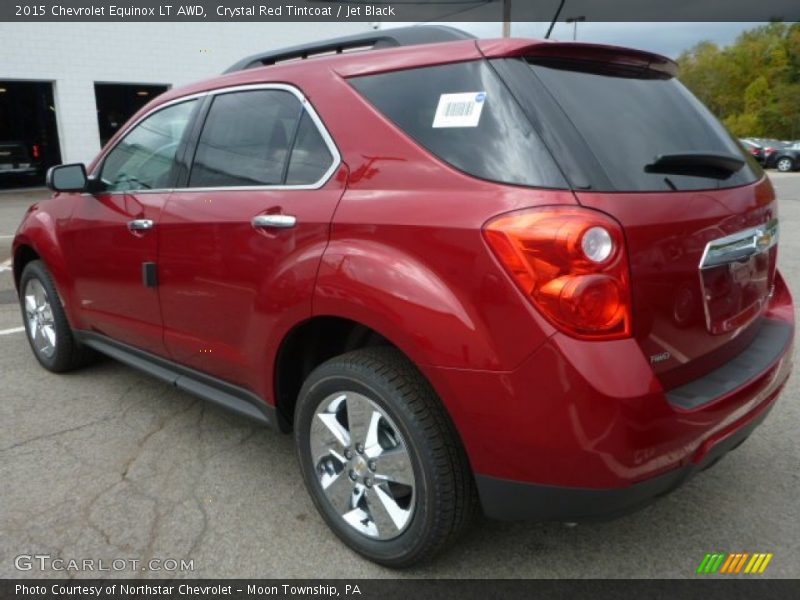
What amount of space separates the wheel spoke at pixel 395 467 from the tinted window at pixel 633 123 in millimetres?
1042

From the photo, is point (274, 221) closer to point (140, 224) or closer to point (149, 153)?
point (140, 224)

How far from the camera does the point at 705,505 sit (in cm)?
269

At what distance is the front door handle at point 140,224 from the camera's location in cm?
313

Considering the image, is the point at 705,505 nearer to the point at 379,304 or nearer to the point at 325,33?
the point at 379,304

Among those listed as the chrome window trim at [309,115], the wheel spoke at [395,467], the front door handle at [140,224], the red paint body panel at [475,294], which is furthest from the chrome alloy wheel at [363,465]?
the front door handle at [140,224]

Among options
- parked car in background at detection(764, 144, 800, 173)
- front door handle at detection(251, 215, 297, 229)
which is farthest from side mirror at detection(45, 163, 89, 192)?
parked car in background at detection(764, 144, 800, 173)

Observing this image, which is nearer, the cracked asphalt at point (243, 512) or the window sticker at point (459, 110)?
the window sticker at point (459, 110)

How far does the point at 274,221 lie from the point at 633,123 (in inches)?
50.3

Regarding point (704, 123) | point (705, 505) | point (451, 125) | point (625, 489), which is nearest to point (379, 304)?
point (451, 125)

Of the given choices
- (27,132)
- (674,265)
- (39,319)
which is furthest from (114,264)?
(27,132)

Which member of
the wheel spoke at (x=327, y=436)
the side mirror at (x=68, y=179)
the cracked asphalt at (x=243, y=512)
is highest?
the side mirror at (x=68, y=179)

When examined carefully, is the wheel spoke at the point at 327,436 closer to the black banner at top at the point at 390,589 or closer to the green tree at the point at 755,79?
the black banner at top at the point at 390,589

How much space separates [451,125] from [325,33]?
20.1 metres

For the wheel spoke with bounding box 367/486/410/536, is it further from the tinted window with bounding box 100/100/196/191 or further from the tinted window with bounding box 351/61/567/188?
the tinted window with bounding box 100/100/196/191
